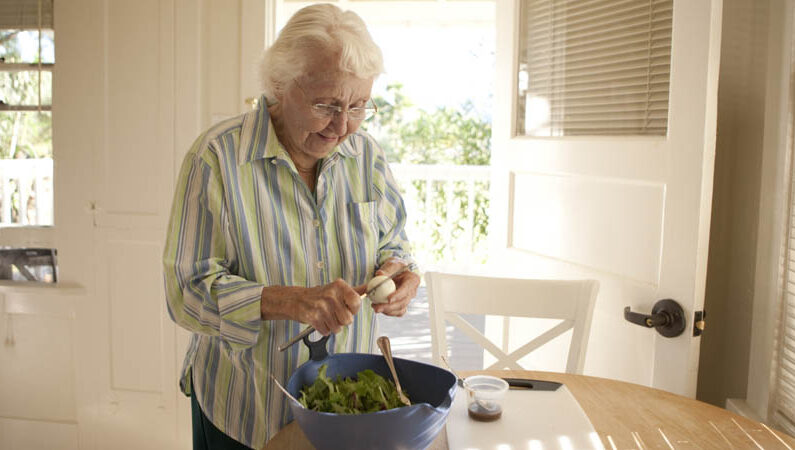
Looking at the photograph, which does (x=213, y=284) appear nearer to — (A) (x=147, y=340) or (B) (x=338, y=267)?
(B) (x=338, y=267)

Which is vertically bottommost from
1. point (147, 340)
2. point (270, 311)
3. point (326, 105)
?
point (147, 340)

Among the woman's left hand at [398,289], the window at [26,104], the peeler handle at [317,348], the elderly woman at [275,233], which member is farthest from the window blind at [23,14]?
the peeler handle at [317,348]

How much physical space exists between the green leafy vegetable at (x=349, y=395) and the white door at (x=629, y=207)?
91 cm

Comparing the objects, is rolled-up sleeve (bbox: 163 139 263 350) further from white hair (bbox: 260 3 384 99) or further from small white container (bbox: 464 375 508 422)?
small white container (bbox: 464 375 508 422)

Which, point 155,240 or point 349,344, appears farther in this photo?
point 155,240

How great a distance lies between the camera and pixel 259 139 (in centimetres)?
142

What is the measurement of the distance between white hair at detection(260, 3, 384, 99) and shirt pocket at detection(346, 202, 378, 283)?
313 mm

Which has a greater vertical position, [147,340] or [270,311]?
[270,311]

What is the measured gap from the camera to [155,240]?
278 cm

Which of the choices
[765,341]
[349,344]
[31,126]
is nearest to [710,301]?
[765,341]

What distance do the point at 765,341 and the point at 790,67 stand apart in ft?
2.39

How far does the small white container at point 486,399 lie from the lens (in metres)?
1.32

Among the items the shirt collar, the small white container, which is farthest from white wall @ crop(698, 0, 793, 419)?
the shirt collar

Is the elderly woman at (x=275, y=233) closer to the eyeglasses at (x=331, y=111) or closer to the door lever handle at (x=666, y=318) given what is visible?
the eyeglasses at (x=331, y=111)
